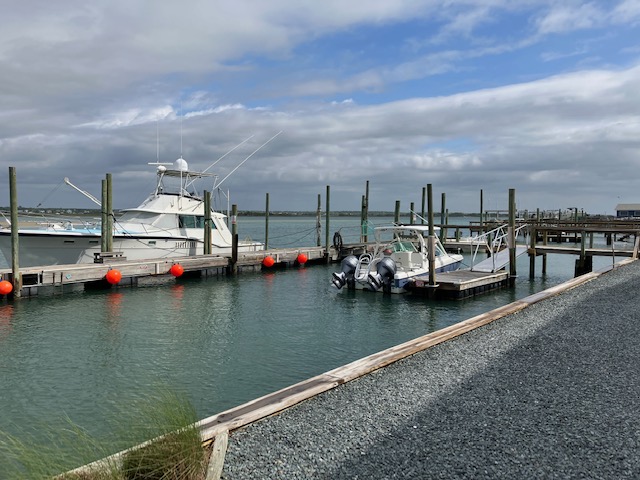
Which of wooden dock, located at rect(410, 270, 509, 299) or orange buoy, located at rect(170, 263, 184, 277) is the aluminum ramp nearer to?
wooden dock, located at rect(410, 270, 509, 299)

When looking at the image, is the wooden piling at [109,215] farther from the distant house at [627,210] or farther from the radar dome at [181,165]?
the distant house at [627,210]

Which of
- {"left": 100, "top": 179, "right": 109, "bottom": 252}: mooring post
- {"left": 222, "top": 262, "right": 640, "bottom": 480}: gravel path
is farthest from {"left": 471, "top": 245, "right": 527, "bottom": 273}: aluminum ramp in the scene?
{"left": 100, "top": 179, "right": 109, "bottom": 252}: mooring post

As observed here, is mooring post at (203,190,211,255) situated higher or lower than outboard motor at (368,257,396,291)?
higher

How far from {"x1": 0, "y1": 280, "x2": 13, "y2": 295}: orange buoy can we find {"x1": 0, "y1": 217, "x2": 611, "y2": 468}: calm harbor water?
461mm

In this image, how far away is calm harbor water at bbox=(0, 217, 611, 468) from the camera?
7.73 m

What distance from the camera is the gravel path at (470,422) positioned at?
398cm

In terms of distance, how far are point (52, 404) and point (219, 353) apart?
3.34m

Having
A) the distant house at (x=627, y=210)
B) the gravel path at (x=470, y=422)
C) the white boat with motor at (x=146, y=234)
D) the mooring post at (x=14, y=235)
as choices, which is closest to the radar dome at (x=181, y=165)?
the white boat with motor at (x=146, y=234)

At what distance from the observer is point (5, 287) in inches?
585

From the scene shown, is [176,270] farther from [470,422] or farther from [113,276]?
[470,422]

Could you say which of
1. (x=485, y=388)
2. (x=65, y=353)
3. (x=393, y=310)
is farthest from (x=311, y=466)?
(x=393, y=310)

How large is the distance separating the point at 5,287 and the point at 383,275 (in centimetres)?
1114

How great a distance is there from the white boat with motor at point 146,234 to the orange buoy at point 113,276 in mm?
2587

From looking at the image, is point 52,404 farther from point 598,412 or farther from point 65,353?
point 598,412
